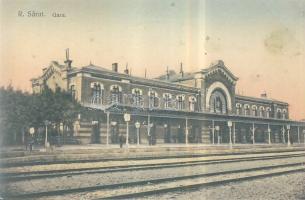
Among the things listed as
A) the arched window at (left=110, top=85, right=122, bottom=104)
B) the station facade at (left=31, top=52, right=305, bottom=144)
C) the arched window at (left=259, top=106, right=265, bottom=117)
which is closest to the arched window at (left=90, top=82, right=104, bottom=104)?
the station facade at (left=31, top=52, right=305, bottom=144)

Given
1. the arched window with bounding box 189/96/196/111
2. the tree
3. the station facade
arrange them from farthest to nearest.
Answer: the arched window with bounding box 189/96/196/111 < the station facade < the tree

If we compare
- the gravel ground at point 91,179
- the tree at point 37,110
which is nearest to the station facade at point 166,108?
the tree at point 37,110

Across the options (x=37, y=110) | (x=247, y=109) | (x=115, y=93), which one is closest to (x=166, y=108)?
(x=115, y=93)

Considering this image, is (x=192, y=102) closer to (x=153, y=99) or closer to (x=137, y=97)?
(x=153, y=99)

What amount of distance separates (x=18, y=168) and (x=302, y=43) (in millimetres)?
7622

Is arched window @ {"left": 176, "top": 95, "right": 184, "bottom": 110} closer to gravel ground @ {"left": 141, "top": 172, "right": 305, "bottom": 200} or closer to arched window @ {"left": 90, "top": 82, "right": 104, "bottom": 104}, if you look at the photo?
arched window @ {"left": 90, "top": 82, "right": 104, "bottom": 104}

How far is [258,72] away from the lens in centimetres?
1120

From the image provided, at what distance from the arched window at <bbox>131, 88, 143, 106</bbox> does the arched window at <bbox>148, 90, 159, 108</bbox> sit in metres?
0.99

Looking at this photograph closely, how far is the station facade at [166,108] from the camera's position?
1850cm

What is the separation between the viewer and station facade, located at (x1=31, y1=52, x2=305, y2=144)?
18.5m

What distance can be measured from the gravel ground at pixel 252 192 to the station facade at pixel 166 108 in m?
7.12

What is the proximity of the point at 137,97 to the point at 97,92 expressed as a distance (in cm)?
360

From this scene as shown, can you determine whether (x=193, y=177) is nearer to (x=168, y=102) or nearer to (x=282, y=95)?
(x=282, y=95)

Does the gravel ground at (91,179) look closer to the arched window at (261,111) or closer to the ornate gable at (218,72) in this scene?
the ornate gable at (218,72)
